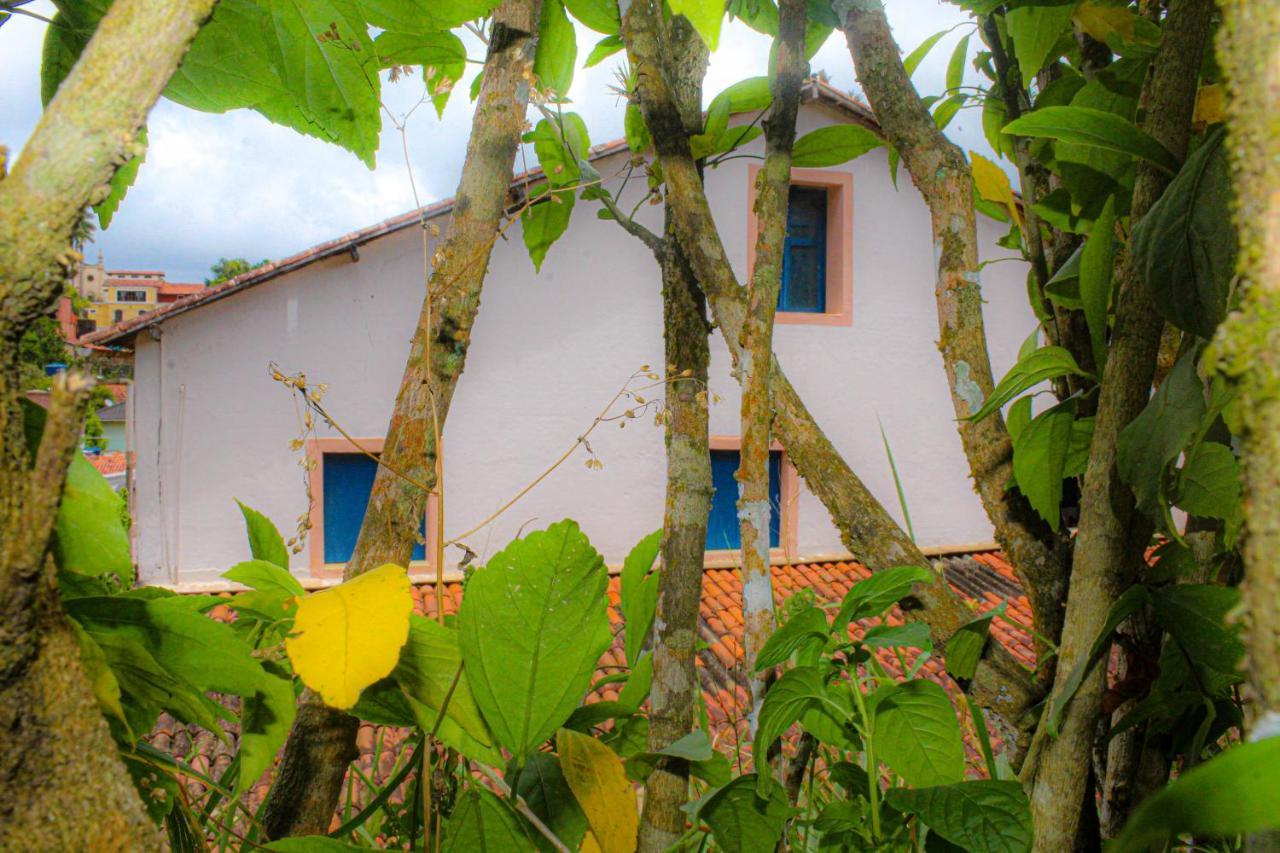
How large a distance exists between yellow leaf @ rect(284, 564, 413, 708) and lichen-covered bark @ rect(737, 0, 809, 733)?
0.23m

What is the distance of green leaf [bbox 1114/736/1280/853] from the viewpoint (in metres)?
0.09

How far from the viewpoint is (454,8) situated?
0.31 m

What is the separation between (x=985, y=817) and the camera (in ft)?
1.06

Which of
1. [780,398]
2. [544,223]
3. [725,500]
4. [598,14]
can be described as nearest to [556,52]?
[598,14]

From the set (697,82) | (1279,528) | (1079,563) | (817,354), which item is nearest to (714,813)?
(1079,563)

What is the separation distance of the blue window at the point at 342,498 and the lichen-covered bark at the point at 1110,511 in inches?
190

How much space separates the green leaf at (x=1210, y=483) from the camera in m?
0.35

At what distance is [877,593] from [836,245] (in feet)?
17.3

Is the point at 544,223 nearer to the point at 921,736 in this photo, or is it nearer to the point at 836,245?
the point at 921,736

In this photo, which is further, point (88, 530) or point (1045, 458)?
point (1045, 458)

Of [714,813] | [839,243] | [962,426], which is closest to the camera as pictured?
[714,813]

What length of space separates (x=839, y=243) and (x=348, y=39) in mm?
5333

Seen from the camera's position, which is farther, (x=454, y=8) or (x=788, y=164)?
(x=788, y=164)

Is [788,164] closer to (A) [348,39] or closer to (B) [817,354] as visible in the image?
(A) [348,39]
